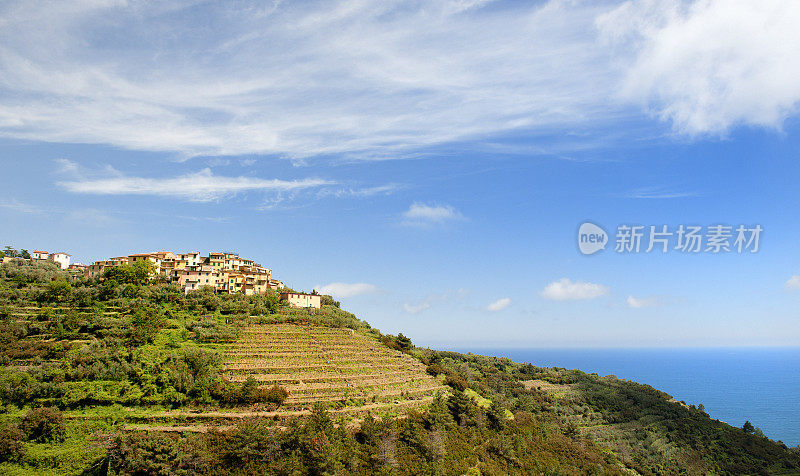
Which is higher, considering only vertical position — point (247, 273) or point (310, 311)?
point (247, 273)

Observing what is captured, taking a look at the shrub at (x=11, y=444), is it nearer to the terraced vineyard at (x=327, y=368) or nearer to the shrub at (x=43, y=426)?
the shrub at (x=43, y=426)

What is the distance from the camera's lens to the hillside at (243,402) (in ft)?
78.8

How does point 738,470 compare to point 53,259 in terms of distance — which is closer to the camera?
point 738,470

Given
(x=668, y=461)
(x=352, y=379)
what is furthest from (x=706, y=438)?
(x=352, y=379)

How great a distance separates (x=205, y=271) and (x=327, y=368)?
91.6 ft

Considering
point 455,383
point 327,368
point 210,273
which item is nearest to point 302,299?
point 210,273

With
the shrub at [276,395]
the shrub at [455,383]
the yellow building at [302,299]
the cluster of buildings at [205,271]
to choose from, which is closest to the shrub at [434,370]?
the shrub at [455,383]

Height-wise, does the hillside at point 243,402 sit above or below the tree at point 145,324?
below

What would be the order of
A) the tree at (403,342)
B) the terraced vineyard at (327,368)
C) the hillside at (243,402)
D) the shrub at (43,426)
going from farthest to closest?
the tree at (403,342) → the terraced vineyard at (327,368) → the shrub at (43,426) → the hillside at (243,402)

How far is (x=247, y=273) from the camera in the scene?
201ft

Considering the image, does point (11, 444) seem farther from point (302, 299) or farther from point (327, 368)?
point (302, 299)

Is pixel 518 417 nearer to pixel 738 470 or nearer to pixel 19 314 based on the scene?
pixel 738 470

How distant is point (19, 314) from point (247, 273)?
83.7 ft

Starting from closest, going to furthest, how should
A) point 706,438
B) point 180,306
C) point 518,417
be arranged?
point 518,417 < point 180,306 < point 706,438
